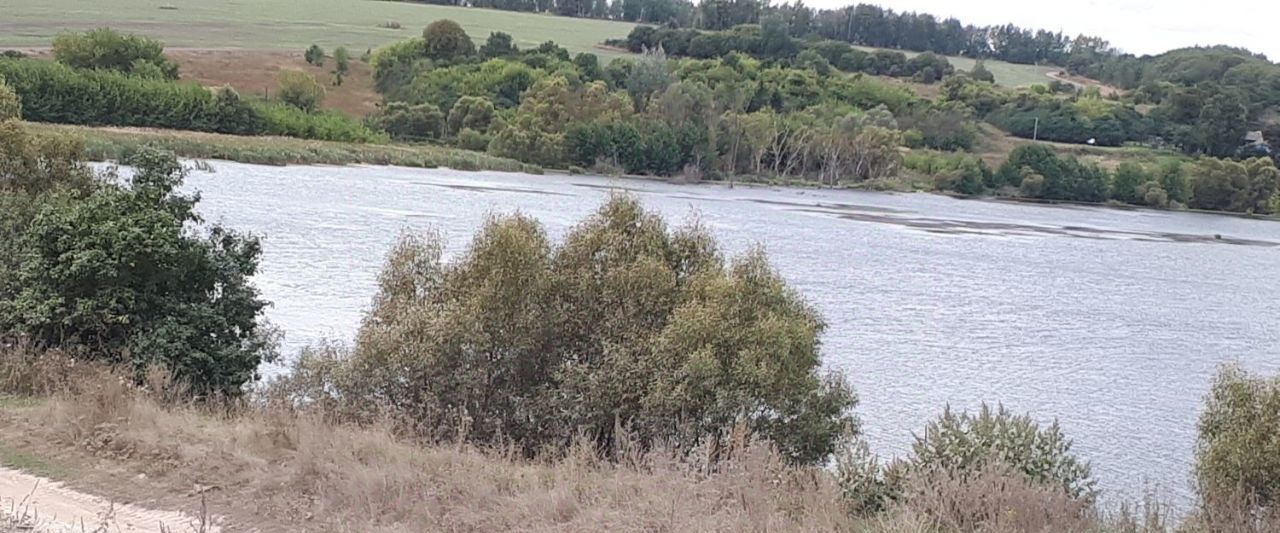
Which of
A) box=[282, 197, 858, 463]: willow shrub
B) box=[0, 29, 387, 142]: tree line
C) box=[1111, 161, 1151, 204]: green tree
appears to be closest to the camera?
box=[282, 197, 858, 463]: willow shrub

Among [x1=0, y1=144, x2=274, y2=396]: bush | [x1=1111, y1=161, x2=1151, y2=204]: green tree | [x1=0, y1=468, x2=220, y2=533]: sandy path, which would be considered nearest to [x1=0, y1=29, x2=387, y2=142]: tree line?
[x1=1111, y1=161, x2=1151, y2=204]: green tree

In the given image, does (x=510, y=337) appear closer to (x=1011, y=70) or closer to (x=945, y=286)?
(x=945, y=286)

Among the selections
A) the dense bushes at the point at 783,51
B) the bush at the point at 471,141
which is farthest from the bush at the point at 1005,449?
the dense bushes at the point at 783,51

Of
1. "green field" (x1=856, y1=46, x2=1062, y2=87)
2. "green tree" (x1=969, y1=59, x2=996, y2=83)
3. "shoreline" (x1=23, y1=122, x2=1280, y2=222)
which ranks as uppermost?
"green field" (x1=856, y1=46, x2=1062, y2=87)

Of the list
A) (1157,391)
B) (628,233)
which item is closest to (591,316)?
(628,233)

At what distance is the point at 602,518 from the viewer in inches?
329

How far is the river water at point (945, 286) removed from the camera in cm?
2570

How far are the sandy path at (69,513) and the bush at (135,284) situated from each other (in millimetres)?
5713

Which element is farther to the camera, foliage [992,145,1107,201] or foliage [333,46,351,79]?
foliage [333,46,351,79]

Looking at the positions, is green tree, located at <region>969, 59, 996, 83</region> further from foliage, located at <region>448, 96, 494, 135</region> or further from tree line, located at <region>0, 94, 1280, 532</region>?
tree line, located at <region>0, 94, 1280, 532</region>

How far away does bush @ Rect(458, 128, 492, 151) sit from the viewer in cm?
9475

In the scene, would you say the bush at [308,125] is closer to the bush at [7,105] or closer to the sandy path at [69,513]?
the bush at [7,105]

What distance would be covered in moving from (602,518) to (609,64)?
11629 cm

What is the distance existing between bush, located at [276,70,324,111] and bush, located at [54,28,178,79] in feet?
27.3
